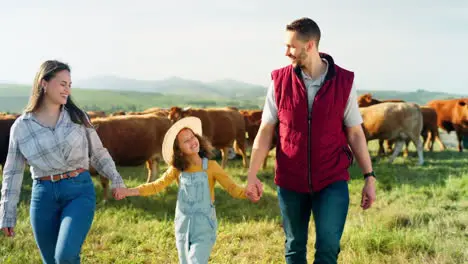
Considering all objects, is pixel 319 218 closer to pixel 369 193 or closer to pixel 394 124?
pixel 369 193

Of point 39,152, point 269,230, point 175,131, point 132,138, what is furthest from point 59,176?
point 132,138

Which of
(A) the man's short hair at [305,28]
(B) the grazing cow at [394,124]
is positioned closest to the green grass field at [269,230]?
(A) the man's short hair at [305,28]

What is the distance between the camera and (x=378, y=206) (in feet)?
27.8

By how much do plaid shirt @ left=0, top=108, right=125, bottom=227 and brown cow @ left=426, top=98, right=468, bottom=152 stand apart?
19.1m

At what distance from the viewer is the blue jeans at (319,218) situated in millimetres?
3523

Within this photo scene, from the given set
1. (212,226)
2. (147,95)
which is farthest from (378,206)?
(147,95)

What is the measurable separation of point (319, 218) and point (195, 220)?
109 cm

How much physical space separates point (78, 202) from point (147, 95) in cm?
14448

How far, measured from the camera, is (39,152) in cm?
372

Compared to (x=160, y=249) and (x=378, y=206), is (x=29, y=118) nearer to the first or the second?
(x=160, y=249)

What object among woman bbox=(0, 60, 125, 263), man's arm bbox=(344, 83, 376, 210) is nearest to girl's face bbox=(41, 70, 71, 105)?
woman bbox=(0, 60, 125, 263)

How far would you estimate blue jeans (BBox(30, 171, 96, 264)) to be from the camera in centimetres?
358

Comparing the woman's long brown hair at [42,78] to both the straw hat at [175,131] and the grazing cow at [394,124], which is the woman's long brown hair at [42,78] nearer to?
the straw hat at [175,131]

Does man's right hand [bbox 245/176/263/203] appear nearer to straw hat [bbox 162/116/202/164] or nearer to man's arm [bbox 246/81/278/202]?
man's arm [bbox 246/81/278/202]
